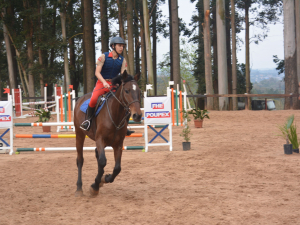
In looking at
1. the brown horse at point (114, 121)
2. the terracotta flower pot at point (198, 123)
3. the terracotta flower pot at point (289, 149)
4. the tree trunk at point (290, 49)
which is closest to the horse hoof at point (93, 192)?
the brown horse at point (114, 121)

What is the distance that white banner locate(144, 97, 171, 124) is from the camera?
10.7 metres

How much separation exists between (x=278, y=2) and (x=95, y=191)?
38.6m

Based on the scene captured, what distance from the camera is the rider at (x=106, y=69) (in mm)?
6121

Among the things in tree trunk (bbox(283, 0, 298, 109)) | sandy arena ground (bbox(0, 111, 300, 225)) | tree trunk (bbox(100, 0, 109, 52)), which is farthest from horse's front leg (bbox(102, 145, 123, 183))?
tree trunk (bbox(100, 0, 109, 52))

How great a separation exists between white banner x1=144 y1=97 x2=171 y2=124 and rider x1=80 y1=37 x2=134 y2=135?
14.1ft

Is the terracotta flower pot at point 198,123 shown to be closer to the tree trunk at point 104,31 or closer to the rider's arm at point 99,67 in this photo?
the rider's arm at point 99,67

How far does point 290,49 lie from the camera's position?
→ 78.7ft

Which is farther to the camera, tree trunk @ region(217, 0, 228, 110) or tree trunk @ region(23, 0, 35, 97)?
tree trunk @ region(23, 0, 35, 97)

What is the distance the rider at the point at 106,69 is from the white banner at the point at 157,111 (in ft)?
14.1

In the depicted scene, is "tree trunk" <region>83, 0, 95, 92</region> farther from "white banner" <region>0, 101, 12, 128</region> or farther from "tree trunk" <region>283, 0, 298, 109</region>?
"white banner" <region>0, 101, 12, 128</region>

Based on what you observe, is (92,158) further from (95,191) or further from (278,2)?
(278,2)

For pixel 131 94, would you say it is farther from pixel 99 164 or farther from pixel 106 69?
pixel 99 164

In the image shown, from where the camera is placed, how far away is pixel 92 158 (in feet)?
32.8

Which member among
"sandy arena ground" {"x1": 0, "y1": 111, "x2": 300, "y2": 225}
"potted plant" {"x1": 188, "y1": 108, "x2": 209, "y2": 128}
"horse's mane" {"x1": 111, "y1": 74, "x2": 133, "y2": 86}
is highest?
"horse's mane" {"x1": 111, "y1": 74, "x2": 133, "y2": 86}
